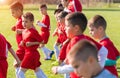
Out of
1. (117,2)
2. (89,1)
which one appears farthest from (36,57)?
(117,2)

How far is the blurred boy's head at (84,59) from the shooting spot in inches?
144

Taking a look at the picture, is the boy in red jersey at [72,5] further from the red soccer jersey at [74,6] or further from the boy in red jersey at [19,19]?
the boy in red jersey at [19,19]

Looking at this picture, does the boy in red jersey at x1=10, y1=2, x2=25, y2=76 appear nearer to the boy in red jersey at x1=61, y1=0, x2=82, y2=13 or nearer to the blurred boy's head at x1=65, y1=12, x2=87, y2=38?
the boy in red jersey at x1=61, y1=0, x2=82, y2=13

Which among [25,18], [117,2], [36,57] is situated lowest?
[117,2]

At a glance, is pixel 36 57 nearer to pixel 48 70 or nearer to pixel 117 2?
pixel 48 70

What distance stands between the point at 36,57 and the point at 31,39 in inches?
14.5

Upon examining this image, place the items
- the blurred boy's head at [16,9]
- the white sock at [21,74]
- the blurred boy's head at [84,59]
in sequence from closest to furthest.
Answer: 1. the blurred boy's head at [84,59]
2. the white sock at [21,74]
3. the blurred boy's head at [16,9]

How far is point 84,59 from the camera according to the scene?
3646mm

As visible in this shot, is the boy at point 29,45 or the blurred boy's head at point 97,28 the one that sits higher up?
the blurred boy's head at point 97,28

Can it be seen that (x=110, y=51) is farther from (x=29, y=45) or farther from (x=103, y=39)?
(x=29, y=45)

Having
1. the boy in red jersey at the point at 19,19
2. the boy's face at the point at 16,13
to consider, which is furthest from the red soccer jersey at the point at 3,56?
the boy's face at the point at 16,13

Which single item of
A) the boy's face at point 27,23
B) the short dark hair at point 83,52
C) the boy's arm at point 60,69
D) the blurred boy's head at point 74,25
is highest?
the short dark hair at point 83,52

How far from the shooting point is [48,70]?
10.3 m

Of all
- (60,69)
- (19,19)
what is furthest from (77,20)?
(19,19)
